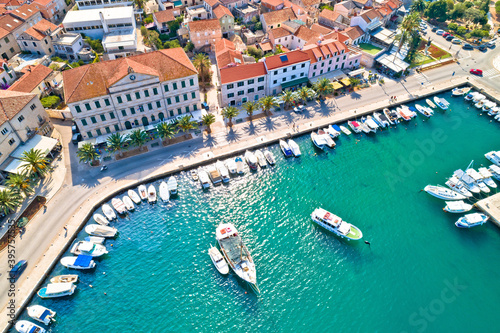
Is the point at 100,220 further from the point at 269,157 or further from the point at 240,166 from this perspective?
the point at 269,157

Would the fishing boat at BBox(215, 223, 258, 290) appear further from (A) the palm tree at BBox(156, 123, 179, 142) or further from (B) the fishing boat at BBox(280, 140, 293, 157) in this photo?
(A) the palm tree at BBox(156, 123, 179, 142)

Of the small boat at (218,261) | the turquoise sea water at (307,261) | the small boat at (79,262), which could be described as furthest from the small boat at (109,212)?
the small boat at (218,261)

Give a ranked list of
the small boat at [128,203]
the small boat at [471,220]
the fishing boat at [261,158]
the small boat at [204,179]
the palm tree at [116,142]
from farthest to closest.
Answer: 1. the fishing boat at [261,158]
2. the palm tree at [116,142]
3. the small boat at [204,179]
4. the small boat at [128,203]
5. the small boat at [471,220]

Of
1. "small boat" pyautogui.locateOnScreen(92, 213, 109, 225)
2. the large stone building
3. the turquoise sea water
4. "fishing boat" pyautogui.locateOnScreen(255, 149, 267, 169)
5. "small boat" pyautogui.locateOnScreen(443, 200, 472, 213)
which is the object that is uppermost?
the large stone building

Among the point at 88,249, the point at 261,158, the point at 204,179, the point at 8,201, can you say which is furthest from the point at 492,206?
the point at 8,201

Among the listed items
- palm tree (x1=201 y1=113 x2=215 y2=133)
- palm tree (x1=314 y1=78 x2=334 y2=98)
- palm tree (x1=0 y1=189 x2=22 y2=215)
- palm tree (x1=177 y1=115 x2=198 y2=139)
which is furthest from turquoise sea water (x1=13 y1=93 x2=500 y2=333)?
Answer: palm tree (x1=314 y1=78 x2=334 y2=98)

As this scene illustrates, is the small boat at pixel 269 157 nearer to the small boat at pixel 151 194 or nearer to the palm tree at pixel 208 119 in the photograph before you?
the palm tree at pixel 208 119

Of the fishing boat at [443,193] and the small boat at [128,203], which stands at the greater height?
the small boat at [128,203]
